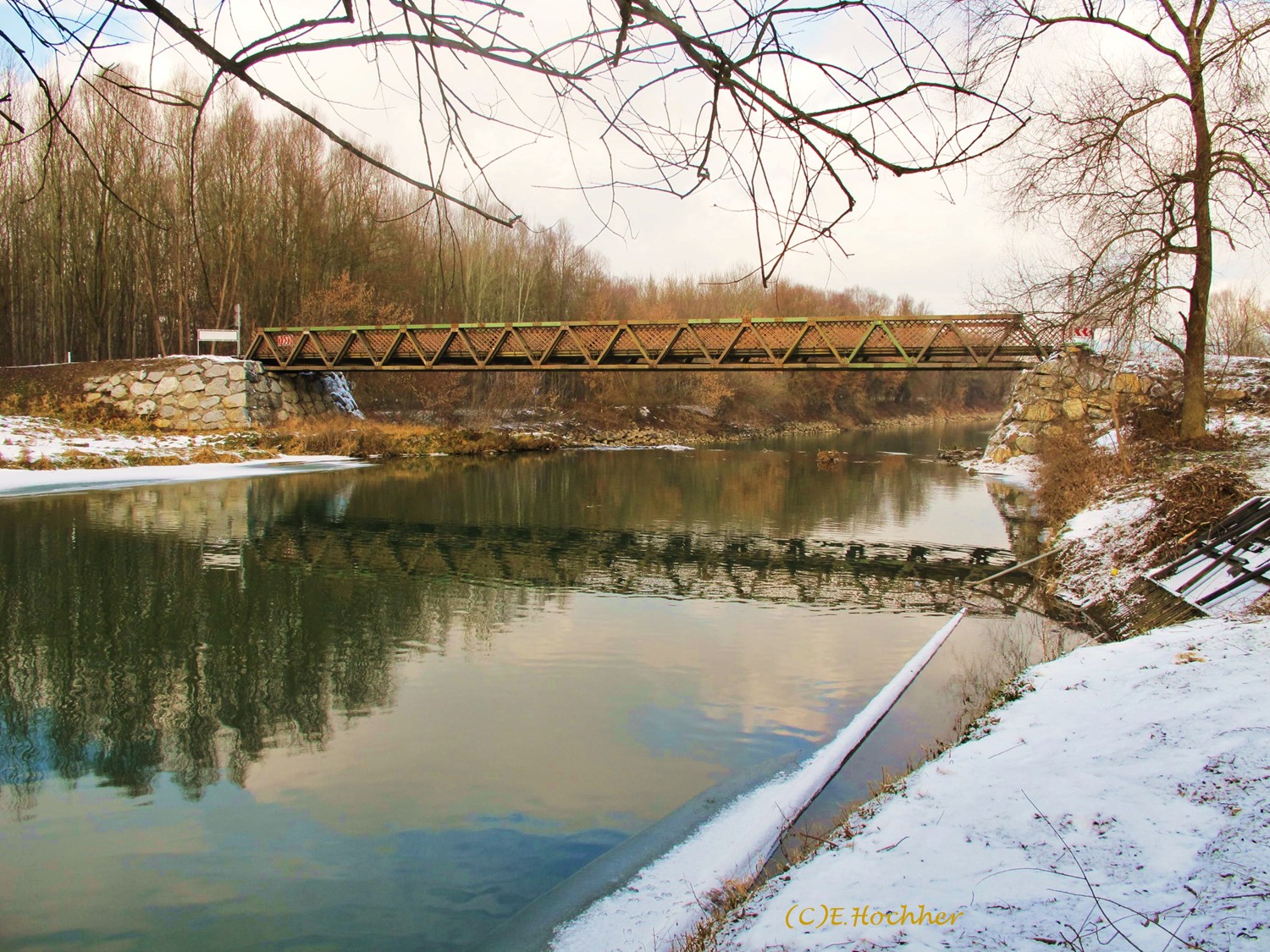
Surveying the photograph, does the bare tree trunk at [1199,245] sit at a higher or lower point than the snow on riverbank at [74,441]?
higher

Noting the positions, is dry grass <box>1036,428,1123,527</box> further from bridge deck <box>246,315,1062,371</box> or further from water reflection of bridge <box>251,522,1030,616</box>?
bridge deck <box>246,315,1062,371</box>

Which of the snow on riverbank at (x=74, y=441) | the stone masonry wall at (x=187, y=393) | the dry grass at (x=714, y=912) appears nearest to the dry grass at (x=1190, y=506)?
the dry grass at (x=714, y=912)

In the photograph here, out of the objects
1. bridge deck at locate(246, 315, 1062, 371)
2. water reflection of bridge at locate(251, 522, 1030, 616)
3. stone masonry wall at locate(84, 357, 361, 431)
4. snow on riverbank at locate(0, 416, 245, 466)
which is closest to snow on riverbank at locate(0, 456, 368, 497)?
snow on riverbank at locate(0, 416, 245, 466)

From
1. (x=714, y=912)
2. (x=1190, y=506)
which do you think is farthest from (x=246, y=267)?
(x=714, y=912)

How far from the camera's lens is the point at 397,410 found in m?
46.6

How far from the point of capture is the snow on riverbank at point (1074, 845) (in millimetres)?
2895

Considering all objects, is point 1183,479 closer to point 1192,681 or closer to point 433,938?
point 1192,681

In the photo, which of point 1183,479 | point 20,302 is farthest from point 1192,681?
point 20,302

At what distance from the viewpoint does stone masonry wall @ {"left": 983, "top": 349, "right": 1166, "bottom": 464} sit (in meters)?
24.5

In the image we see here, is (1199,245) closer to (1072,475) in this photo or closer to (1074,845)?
(1072,475)

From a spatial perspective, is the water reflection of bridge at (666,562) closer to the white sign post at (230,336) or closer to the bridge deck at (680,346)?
the bridge deck at (680,346)

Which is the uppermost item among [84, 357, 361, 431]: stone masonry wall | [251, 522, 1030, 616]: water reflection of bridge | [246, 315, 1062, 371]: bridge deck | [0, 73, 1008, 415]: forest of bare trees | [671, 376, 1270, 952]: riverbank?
[0, 73, 1008, 415]: forest of bare trees

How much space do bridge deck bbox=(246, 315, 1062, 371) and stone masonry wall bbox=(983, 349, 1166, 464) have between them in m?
1.88

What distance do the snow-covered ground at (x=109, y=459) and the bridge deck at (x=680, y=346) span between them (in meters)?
5.29
